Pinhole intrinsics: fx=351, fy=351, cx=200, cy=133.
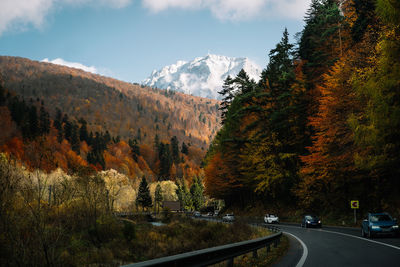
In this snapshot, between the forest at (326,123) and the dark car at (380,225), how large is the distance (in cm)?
335

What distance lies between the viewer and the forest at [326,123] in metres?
18.4

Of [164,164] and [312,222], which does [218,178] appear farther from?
[164,164]

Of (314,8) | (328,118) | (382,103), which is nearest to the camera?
(382,103)

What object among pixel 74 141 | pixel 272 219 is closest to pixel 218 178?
pixel 272 219

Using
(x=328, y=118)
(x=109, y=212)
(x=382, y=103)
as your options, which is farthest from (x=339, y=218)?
(x=109, y=212)

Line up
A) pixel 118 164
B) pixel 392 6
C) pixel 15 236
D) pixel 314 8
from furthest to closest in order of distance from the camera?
pixel 118 164, pixel 314 8, pixel 392 6, pixel 15 236

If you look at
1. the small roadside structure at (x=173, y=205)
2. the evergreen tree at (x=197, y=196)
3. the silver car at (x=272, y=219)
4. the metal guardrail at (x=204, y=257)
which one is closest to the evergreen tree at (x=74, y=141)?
the evergreen tree at (x=197, y=196)

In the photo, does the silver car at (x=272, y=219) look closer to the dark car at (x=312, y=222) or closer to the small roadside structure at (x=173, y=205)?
the dark car at (x=312, y=222)

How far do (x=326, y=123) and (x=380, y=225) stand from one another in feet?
39.1

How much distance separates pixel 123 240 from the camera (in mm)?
32719

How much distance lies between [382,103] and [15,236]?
16.6 metres

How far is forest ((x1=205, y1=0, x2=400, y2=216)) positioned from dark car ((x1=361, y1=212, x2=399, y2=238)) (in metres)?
3.35

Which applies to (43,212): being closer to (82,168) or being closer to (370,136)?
(82,168)

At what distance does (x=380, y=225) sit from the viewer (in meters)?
18.4
